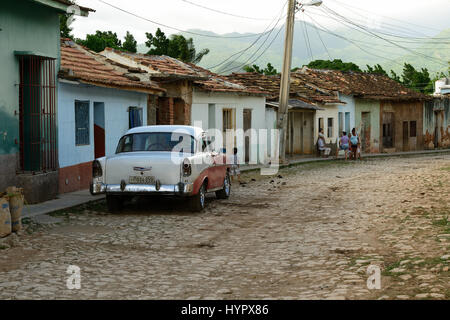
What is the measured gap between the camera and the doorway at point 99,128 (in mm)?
18141

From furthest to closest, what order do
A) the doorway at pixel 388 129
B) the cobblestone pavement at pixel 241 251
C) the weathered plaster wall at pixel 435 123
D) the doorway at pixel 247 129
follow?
the weathered plaster wall at pixel 435 123, the doorway at pixel 388 129, the doorway at pixel 247 129, the cobblestone pavement at pixel 241 251

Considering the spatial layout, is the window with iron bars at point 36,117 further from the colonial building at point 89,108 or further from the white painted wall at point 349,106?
the white painted wall at point 349,106

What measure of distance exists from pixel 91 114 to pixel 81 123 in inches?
19.7

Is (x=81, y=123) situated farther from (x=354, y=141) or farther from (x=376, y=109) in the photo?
(x=376, y=109)

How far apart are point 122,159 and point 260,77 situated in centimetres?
2709

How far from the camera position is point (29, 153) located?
14.1 m

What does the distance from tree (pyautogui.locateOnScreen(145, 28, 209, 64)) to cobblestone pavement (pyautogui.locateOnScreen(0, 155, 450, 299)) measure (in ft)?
100.0

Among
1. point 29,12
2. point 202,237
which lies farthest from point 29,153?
point 202,237

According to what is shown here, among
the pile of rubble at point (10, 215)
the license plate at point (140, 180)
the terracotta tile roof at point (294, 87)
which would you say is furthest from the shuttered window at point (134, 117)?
the terracotta tile roof at point (294, 87)

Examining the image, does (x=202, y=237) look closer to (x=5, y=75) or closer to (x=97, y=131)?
(x=5, y=75)

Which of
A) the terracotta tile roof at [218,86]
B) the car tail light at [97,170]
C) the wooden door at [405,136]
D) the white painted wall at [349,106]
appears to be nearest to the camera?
the car tail light at [97,170]

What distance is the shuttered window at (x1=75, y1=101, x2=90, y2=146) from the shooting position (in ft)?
54.7

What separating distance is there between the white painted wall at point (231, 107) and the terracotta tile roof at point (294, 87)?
12.8ft

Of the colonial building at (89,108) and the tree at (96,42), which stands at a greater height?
the tree at (96,42)
